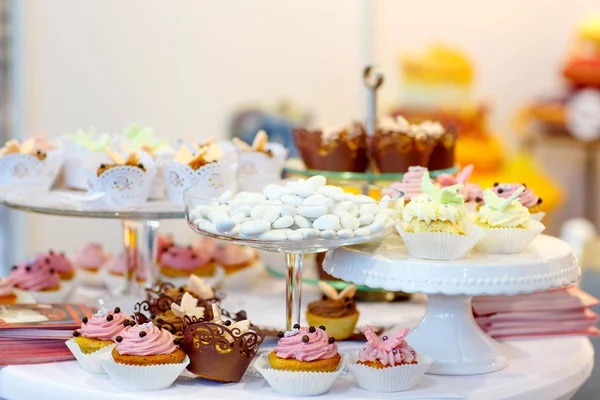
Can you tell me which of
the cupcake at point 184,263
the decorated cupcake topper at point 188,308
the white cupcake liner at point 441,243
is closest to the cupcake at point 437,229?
the white cupcake liner at point 441,243

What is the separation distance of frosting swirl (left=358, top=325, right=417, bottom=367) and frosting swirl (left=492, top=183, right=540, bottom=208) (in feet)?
1.25

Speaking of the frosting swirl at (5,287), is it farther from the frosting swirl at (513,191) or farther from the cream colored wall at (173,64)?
the cream colored wall at (173,64)

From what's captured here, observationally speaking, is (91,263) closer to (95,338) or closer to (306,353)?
(95,338)

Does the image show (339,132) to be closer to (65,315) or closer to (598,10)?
(65,315)

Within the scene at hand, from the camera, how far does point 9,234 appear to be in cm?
411

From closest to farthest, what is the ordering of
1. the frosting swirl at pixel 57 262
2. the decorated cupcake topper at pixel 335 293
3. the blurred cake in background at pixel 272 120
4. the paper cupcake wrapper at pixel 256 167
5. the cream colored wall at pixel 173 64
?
the decorated cupcake topper at pixel 335 293, the paper cupcake wrapper at pixel 256 167, the frosting swirl at pixel 57 262, the cream colored wall at pixel 173 64, the blurred cake in background at pixel 272 120

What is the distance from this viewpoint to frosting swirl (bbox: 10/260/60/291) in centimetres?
204

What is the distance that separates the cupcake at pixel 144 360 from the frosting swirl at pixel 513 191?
64cm

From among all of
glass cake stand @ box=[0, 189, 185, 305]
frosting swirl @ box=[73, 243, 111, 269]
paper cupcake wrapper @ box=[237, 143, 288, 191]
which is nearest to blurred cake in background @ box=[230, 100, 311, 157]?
frosting swirl @ box=[73, 243, 111, 269]

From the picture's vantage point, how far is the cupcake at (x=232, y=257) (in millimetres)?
2256

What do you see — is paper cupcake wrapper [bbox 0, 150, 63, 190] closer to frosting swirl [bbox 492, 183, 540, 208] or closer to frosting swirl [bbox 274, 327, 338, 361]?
frosting swirl [bbox 274, 327, 338, 361]

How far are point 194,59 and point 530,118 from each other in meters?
1.63

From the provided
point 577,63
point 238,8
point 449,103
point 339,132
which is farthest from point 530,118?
point 339,132

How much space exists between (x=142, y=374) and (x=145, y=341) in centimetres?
5
